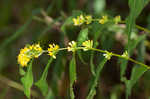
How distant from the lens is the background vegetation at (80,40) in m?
0.99

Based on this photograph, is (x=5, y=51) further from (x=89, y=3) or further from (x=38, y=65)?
(x=89, y=3)

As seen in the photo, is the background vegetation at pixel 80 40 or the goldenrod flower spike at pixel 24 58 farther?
the background vegetation at pixel 80 40

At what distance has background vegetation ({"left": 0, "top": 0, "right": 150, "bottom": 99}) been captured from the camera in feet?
3.26

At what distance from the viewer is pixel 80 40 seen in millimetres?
744

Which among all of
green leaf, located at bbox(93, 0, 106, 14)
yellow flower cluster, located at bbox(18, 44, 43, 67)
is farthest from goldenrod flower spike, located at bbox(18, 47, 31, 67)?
green leaf, located at bbox(93, 0, 106, 14)

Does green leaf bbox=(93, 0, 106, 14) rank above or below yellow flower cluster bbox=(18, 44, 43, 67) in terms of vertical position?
above

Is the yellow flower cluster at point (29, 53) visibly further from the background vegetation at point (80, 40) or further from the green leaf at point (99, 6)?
the green leaf at point (99, 6)

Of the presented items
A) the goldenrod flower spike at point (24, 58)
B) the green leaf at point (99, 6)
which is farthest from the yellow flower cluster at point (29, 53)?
the green leaf at point (99, 6)

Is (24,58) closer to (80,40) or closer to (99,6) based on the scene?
(80,40)

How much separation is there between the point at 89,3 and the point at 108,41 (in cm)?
40

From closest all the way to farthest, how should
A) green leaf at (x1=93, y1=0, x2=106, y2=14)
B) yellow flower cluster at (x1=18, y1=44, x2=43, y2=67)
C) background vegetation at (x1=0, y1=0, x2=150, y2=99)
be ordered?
yellow flower cluster at (x1=18, y1=44, x2=43, y2=67) < background vegetation at (x1=0, y1=0, x2=150, y2=99) < green leaf at (x1=93, y1=0, x2=106, y2=14)

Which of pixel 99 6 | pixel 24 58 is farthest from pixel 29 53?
pixel 99 6

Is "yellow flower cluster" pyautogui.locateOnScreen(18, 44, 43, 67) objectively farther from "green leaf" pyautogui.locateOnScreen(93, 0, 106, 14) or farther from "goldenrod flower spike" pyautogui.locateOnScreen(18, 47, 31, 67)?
"green leaf" pyautogui.locateOnScreen(93, 0, 106, 14)

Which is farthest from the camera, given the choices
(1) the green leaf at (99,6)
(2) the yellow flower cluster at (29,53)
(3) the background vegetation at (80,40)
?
(1) the green leaf at (99,6)
